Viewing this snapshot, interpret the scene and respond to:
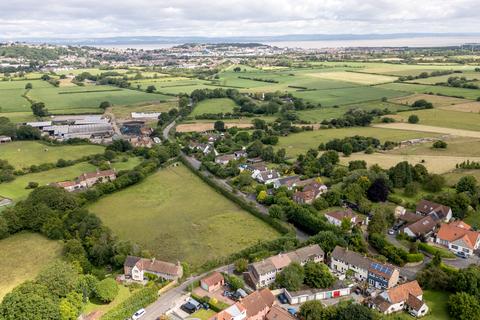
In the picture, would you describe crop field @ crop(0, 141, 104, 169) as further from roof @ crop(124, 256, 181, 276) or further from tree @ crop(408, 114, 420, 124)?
tree @ crop(408, 114, 420, 124)

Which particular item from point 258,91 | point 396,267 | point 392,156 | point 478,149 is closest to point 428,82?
point 258,91

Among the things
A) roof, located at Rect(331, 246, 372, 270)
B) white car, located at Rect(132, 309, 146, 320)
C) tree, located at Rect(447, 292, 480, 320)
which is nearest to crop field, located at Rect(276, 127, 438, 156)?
roof, located at Rect(331, 246, 372, 270)

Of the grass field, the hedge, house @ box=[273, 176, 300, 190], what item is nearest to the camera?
the hedge

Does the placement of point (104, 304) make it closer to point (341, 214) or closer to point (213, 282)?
point (213, 282)

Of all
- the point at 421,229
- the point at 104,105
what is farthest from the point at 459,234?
the point at 104,105

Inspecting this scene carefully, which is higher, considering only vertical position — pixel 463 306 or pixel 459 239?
pixel 459 239

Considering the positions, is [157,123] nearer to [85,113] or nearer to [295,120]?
[85,113]

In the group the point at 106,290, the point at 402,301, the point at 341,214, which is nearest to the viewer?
the point at 402,301
